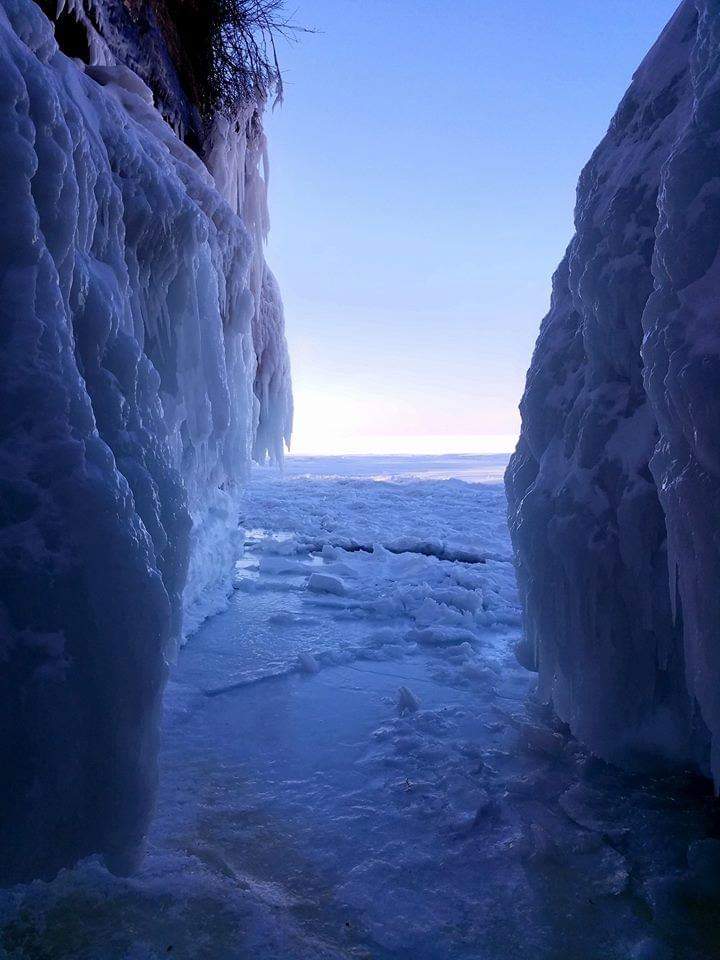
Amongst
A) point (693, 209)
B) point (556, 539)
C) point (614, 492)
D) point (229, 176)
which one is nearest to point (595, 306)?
point (693, 209)

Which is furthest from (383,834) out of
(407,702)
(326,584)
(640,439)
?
(326,584)

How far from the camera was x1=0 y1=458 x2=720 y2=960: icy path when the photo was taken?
5.54 feet

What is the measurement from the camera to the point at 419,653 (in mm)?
4230

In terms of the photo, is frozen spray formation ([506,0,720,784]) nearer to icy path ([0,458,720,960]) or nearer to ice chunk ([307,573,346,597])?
icy path ([0,458,720,960])

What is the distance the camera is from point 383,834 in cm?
218

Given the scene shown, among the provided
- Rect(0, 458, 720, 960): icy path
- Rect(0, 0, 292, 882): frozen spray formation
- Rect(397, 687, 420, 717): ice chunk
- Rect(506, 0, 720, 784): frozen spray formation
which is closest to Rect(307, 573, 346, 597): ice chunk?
Rect(0, 458, 720, 960): icy path

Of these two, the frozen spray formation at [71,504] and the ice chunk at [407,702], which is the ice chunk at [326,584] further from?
the frozen spray formation at [71,504]

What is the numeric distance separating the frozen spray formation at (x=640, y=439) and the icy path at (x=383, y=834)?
0.40m

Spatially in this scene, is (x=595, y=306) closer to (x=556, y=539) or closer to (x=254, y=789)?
(x=556, y=539)

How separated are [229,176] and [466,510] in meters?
7.94

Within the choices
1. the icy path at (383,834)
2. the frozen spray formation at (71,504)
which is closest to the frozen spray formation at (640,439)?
the icy path at (383,834)

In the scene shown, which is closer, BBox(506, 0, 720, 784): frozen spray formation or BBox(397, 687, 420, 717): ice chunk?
BBox(506, 0, 720, 784): frozen spray formation

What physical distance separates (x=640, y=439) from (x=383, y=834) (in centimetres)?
206

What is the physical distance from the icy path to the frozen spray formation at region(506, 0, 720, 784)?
1.32 ft
